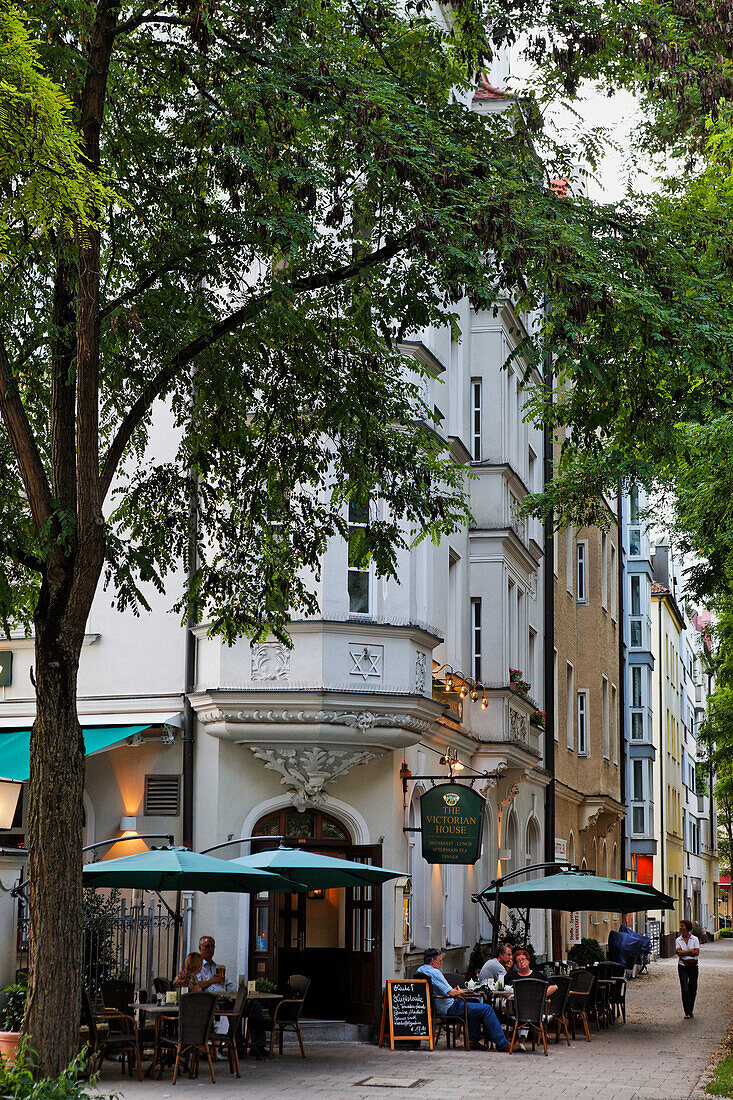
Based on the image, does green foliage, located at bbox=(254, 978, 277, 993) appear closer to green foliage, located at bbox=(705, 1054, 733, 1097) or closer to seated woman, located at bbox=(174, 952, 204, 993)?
seated woman, located at bbox=(174, 952, 204, 993)

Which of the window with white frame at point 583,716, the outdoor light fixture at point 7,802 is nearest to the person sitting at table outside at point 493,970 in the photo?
the outdoor light fixture at point 7,802

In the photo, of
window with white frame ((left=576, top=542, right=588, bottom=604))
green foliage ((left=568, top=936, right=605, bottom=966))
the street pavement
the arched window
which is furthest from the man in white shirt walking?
window with white frame ((left=576, top=542, right=588, bottom=604))

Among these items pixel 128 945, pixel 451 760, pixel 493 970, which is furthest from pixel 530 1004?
pixel 128 945

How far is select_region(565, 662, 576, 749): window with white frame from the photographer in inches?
1325

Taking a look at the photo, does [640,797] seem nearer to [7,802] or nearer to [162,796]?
[162,796]

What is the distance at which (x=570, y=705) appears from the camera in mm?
34062

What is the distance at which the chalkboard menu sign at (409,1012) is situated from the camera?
1759 cm

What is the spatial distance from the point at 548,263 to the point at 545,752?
20.9 metres

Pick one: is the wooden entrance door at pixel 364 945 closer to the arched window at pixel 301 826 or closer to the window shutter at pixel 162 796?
the arched window at pixel 301 826

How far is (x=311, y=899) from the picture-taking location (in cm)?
2127

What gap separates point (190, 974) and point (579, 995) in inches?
281

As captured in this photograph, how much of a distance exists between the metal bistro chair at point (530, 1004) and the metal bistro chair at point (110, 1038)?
549 cm

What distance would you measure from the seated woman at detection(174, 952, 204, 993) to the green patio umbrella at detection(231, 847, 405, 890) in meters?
1.32

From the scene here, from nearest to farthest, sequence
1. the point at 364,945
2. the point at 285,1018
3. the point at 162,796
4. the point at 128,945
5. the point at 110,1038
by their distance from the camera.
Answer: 1. the point at 110,1038
2. the point at 285,1018
3. the point at 128,945
4. the point at 364,945
5. the point at 162,796
